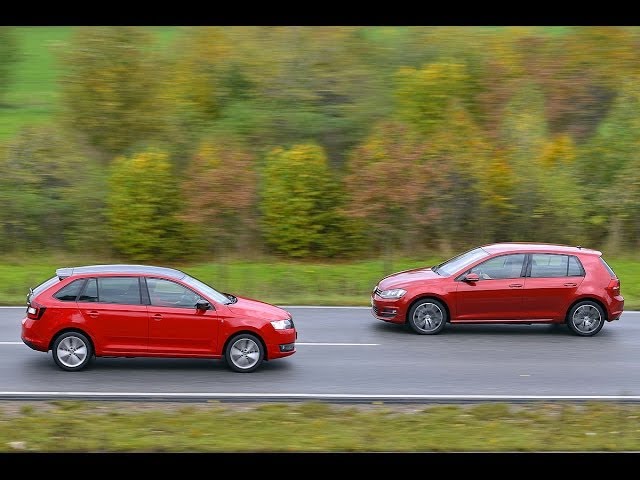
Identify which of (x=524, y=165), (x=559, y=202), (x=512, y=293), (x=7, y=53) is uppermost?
(x=7, y=53)

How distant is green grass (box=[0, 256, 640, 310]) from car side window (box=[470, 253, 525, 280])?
3.68 m

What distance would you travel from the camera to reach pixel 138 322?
14.3 m

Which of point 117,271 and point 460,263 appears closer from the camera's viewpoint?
point 117,271

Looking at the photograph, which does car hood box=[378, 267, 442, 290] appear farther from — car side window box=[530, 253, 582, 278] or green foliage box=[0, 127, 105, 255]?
green foliage box=[0, 127, 105, 255]

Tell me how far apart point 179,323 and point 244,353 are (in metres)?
1.07

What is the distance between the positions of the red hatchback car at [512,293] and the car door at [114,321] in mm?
5137

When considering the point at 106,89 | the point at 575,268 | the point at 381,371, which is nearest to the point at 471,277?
the point at 575,268

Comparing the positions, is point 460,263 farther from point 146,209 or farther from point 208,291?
point 146,209

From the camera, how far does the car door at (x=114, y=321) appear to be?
14234 millimetres

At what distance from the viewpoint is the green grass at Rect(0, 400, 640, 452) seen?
35.4 feet

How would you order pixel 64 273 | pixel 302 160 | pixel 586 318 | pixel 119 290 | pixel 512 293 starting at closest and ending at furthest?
1. pixel 119 290
2. pixel 64 273
3. pixel 512 293
4. pixel 586 318
5. pixel 302 160

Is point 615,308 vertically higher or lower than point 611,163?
lower

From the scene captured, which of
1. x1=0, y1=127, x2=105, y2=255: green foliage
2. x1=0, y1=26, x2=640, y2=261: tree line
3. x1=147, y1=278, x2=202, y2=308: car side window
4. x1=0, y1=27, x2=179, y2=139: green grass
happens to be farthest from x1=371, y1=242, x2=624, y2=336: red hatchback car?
x1=0, y1=27, x2=179, y2=139: green grass

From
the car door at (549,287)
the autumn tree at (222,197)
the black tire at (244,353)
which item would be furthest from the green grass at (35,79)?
the black tire at (244,353)
